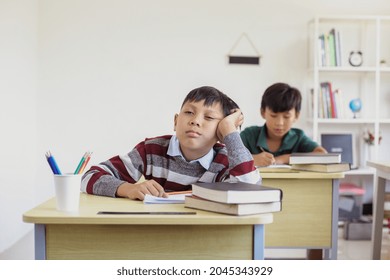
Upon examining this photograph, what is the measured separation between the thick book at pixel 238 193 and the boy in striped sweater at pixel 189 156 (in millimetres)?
232

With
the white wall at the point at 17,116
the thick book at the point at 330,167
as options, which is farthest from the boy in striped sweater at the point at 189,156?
the white wall at the point at 17,116

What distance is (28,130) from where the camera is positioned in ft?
12.6

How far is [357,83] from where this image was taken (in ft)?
13.9

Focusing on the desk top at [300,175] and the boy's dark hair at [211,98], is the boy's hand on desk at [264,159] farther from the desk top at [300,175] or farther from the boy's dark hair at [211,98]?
the boy's dark hair at [211,98]

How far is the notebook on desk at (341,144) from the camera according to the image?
165 inches

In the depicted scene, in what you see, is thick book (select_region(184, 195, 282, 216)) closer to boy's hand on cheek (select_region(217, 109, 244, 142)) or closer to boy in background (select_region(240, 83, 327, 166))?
boy's hand on cheek (select_region(217, 109, 244, 142))

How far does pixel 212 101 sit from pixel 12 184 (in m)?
2.06

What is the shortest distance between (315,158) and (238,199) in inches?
49.3

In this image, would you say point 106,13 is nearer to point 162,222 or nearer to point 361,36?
point 361,36

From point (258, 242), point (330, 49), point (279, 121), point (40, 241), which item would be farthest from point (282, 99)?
point (40, 241)

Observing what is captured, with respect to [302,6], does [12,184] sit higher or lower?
lower

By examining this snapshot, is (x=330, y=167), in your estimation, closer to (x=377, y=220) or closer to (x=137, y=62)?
(x=377, y=220)

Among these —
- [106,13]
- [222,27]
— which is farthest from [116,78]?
[222,27]

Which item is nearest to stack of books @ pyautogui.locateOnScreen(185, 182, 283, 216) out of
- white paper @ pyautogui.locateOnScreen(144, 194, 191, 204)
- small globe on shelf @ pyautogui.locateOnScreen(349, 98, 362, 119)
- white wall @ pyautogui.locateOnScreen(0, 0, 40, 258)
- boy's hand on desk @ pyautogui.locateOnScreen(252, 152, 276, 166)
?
white paper @ pyautogui.locateOnScreen(144, 194, 191, 204)
